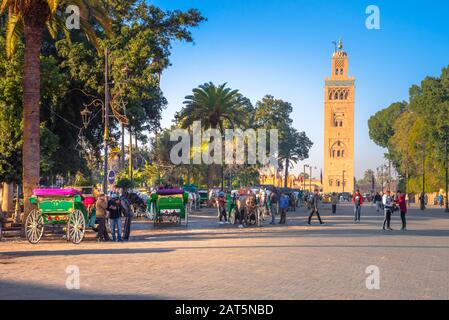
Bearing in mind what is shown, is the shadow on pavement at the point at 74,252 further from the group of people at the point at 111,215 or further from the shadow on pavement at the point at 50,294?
the shadow on pavement at the point at 50,294

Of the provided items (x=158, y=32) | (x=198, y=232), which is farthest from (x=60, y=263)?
(x=158, y=32)

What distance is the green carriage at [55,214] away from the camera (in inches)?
835

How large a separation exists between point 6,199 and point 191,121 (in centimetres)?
2464

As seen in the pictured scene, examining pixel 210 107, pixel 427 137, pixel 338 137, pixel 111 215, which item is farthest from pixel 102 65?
pixel 338 137

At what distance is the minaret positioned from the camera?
16800cm

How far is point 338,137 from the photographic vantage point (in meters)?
168

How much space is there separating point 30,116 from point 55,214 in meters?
3.97

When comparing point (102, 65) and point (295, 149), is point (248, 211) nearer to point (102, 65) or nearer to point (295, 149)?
point (102, 65)

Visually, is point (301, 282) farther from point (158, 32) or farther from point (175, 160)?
point (175, 160)

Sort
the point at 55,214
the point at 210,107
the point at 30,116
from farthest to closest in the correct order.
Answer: the point at 210,107
the point at 30,116
the point at 55,214

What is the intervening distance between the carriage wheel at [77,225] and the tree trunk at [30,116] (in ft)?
8.55

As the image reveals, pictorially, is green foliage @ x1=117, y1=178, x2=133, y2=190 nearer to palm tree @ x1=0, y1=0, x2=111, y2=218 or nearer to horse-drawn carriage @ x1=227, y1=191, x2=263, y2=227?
horse-drawn carriage @ x1=227, y1=191, x2=263, y2=227

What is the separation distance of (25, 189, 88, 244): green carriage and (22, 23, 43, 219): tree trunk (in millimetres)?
1880
